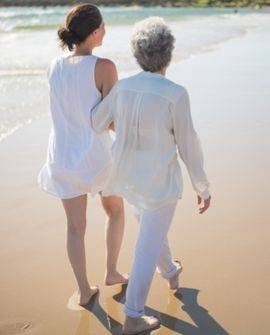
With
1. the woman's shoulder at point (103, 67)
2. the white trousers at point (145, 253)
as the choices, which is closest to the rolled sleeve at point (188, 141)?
the white trousers at point (145, 253)

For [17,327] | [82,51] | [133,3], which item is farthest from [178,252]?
[133,3]

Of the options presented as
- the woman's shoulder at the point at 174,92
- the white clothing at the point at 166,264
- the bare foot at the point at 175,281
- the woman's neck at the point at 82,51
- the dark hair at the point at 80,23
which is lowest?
the bare foot at the point at 175,281

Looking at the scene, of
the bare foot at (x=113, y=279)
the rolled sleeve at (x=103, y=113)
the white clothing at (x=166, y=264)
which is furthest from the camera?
the bare foot at (x=113, y=279)

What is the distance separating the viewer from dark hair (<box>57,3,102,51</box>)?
119 inches

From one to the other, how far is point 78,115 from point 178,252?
1319mm

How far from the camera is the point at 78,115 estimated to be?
10.2 ft

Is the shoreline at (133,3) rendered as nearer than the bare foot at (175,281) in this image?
No

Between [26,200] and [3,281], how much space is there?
1.28m

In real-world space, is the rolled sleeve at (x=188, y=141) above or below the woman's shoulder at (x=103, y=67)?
below

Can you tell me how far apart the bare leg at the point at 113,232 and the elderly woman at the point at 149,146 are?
28cm

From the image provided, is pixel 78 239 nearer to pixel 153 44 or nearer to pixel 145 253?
pixel 145 253

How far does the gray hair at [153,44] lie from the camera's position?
284 cm

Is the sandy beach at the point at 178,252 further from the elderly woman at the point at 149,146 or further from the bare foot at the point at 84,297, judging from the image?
the elderly woman at the point at 149,146

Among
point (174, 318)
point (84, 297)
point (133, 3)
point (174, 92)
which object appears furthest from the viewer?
point (133, 3)
